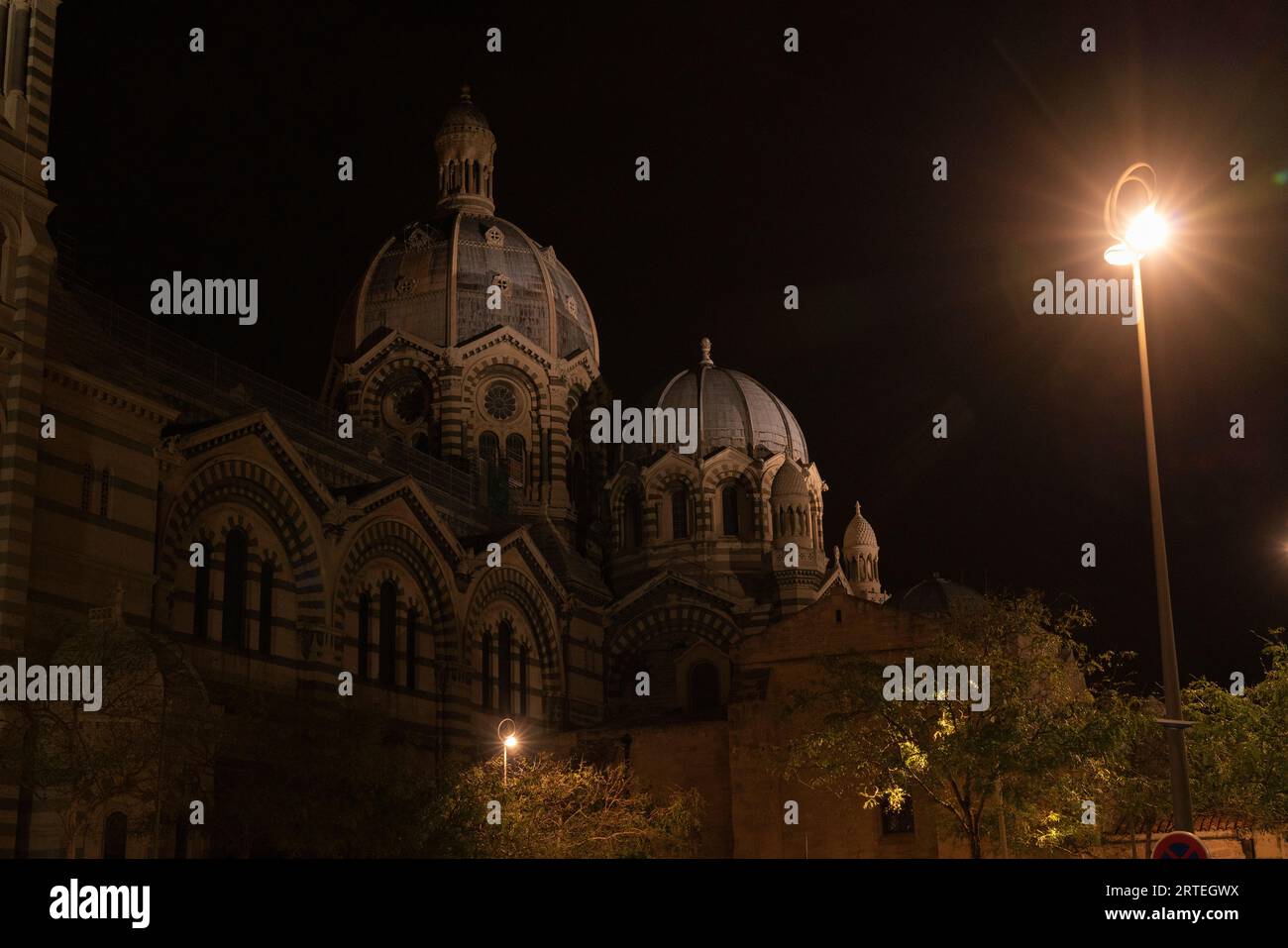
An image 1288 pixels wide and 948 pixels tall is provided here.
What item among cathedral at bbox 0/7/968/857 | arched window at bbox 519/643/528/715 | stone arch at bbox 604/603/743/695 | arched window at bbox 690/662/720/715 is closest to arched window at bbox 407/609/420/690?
cathedral at bbox 0/7/968/857

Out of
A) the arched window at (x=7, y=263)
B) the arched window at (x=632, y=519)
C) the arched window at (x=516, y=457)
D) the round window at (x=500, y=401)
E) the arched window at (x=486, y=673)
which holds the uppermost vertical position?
the round window at (x=500, y=401)

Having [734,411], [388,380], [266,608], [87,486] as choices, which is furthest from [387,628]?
[734,411]

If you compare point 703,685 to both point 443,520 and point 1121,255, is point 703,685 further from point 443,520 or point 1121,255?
point 1121,255

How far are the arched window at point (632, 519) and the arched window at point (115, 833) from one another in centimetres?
3401

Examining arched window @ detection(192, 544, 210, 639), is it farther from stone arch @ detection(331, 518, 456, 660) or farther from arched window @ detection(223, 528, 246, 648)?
stone arch @ detection(331, 518, 456, 660)

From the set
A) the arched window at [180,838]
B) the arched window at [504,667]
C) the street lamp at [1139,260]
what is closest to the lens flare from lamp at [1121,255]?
the street lamp at [1139,260]

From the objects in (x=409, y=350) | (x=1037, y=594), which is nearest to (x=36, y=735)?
(x=1037, y=594)

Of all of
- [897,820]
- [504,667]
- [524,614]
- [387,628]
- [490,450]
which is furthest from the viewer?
[490,450]

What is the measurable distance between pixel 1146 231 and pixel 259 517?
22.2m

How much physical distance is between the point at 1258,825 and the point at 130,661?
22665mm

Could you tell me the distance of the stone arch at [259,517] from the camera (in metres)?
32.3

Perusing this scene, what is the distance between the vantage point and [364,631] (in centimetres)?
3900

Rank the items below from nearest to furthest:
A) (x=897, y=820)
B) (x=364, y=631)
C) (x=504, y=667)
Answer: (x=897, y=820)
(x=364, y=631)
(x=504, y=667)

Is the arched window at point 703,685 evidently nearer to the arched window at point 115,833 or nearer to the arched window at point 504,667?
the arched window at point 504,667
